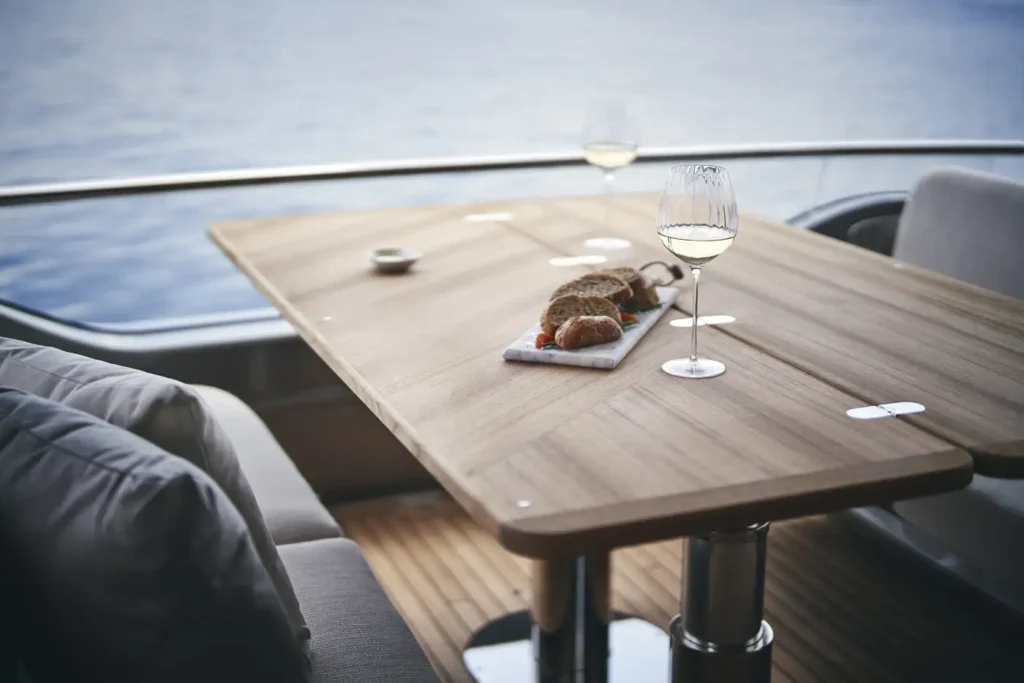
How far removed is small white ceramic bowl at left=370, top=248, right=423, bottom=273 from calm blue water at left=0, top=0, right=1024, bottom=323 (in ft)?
18.2

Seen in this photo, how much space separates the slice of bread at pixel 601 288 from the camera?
1686 millimetres

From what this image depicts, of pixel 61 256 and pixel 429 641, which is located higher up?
pixel 61 256

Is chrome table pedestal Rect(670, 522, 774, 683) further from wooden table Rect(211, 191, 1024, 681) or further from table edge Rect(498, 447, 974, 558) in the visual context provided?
table edge Rect(498, 447, 974, 558)

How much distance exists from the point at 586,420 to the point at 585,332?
0.25m

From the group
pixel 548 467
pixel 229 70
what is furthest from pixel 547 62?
pixel 548 467

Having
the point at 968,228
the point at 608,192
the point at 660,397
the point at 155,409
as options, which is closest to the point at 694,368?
the point at 660,397

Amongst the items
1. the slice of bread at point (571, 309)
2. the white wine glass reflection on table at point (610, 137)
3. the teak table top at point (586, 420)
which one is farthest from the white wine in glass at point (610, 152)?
the slice of bread at point (571, 309)

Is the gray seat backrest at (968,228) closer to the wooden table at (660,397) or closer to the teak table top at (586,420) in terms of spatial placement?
the wooden table at (660,397)

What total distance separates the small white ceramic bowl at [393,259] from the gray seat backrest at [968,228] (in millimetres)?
1375

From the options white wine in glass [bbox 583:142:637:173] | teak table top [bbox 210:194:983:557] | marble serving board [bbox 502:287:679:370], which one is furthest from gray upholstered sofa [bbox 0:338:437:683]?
white wine in glass [bbox 583:142:637:173]

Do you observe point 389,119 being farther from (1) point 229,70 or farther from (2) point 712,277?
(2) point 712,277

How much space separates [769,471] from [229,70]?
11.8 m

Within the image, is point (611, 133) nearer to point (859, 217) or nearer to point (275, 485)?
point (275, 485)

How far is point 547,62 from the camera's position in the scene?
508 inches
